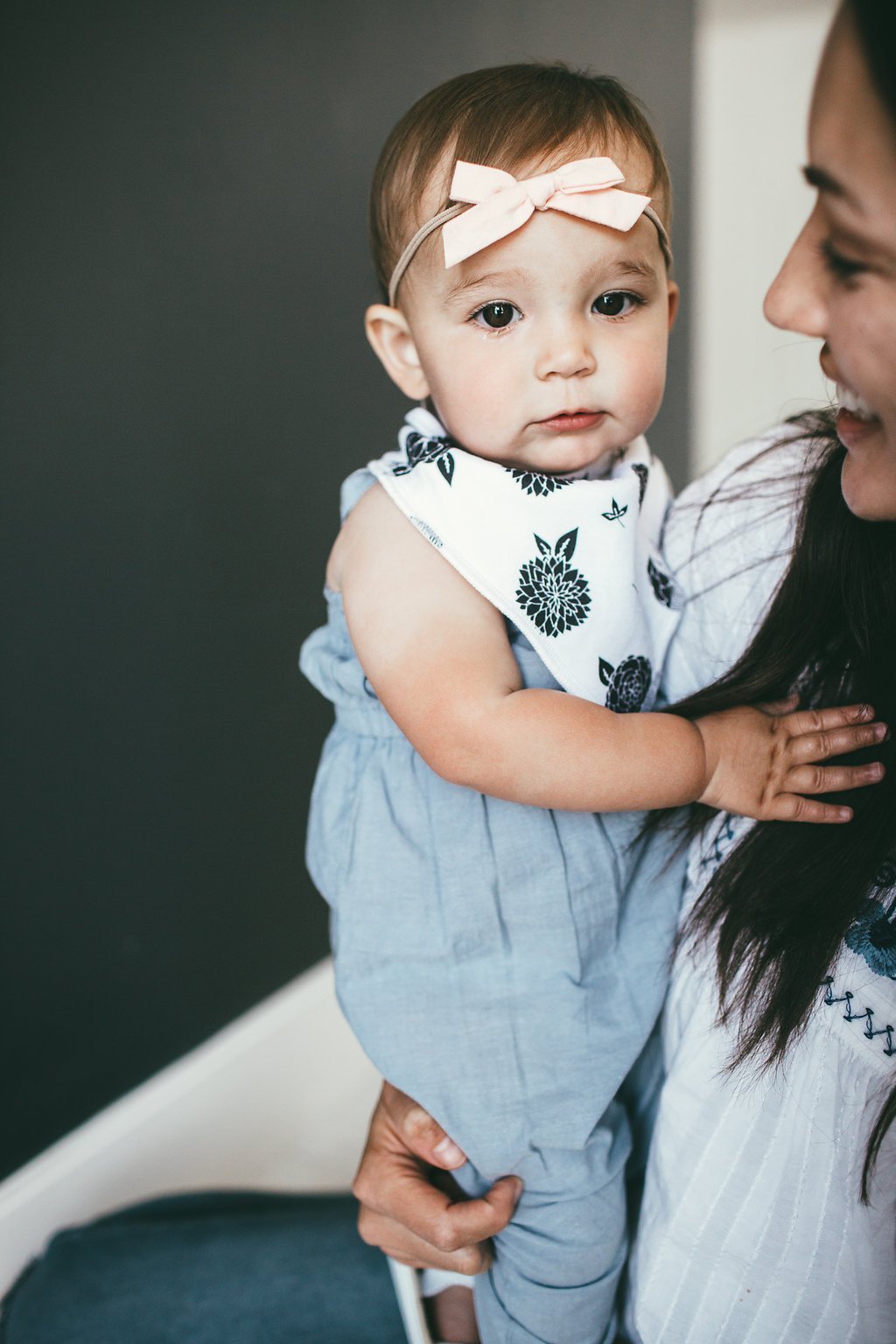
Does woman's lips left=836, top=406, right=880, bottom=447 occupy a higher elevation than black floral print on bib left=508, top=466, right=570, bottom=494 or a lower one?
higher

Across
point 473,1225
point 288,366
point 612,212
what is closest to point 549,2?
point 288,366

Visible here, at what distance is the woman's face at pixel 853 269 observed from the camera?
49 centimetres

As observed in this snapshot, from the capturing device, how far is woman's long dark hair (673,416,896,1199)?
2.32 ft

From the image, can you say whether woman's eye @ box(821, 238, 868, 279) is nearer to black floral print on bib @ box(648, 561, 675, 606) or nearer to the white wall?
black floral print on bib @ box(648, 561, 675, 606)

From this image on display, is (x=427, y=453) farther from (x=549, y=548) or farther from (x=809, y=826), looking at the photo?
(x=809, y=826)

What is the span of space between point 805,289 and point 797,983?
0.45 m

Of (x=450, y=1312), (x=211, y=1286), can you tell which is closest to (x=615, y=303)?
(x=450, y=1312)

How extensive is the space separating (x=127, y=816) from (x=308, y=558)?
0.46 m

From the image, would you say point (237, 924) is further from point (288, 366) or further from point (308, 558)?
point (288, 366)

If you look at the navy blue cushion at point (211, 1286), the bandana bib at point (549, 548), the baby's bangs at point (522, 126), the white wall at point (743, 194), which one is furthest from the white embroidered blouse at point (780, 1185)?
the white wall at point (743, 194)

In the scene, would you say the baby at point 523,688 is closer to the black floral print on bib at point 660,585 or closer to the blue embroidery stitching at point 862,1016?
the black floral print on bib at point 660,585

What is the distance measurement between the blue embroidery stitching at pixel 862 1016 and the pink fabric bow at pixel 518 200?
1.84 ft

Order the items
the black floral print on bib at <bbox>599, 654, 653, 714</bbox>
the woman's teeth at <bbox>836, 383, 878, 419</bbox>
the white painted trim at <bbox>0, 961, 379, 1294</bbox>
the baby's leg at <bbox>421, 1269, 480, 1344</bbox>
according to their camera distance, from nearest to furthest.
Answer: the woman's teeth at <bbox>836, 383, 878, 419</bbox>
the black floral print on bib at <bbox>599, 654, 653, 714</bbox>
the baby's leg at <bbox>421, 1269, 480, 1344</bbox>
the white painted trim at <bbox>0, 961, 379, 1294</bbox>

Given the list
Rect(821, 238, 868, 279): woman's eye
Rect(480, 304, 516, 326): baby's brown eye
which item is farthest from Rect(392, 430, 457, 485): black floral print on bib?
Rect(821, 238, 868, 279): woman's eye
